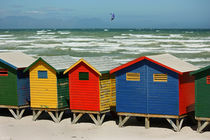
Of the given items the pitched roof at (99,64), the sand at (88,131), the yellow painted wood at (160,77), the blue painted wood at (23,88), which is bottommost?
the sand at (88,131)

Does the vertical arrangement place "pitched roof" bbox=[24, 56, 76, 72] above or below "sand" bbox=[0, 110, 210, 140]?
above

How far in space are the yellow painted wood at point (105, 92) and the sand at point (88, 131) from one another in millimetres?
921

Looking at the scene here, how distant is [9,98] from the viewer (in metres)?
20.4

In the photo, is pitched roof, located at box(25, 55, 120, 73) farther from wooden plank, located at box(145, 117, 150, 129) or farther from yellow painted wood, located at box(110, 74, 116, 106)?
wooden plank, located at box(145, 117, 150, 129)

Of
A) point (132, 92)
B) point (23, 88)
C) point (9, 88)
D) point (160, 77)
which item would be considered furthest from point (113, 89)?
point (9, 88)

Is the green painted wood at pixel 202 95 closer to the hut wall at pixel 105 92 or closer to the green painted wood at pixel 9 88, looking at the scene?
the hut wall at pixel 105 92

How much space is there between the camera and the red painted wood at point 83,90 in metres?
18.1

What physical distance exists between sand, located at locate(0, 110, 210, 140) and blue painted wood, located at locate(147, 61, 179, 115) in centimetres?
93

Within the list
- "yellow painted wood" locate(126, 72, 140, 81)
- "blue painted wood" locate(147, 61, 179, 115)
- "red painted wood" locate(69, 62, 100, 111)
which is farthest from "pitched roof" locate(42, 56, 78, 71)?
"blue painted wood" locate(147, 61, 179, 115)

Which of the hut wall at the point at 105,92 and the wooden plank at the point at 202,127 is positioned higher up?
the hut wall at the point at 105,92

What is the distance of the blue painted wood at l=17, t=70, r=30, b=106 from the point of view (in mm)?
20297

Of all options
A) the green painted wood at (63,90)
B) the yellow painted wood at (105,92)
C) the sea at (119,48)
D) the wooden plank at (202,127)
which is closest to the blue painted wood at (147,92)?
the yellow painted wood at (105,92)

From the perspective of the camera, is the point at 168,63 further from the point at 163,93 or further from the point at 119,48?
the point at 119,48

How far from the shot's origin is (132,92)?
17.6 metres
